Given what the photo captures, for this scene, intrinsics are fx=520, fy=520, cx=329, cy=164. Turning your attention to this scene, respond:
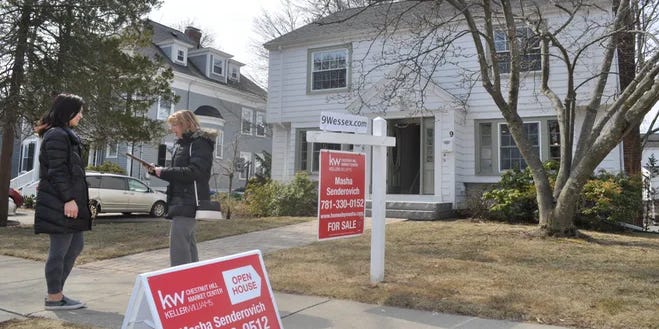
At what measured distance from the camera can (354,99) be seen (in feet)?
54.3

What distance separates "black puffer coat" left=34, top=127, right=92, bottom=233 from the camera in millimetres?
4484

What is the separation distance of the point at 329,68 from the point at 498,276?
41.1ft

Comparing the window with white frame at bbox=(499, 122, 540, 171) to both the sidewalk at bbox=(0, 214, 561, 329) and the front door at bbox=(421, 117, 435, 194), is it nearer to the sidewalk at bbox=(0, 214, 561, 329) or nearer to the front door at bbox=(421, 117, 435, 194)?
the front door at bbox=(421, 117, 435, 194)

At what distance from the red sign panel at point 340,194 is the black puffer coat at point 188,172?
45.4 inches

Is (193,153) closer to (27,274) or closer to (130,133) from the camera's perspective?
(27,274)

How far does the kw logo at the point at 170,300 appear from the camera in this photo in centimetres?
259

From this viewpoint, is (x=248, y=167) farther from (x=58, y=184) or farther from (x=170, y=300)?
(x=170, y=300)

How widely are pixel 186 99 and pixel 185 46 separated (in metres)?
3.66

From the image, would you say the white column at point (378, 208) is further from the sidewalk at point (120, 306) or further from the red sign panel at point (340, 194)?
the sidewalk at point (120, 306)

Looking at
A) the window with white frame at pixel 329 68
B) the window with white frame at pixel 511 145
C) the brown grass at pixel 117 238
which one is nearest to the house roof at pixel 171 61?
the window with white frame at pixel 329 68

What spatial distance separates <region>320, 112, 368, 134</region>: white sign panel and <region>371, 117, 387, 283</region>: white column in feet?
0.94

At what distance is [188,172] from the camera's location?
4.59m

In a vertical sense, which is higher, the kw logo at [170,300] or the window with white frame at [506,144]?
the window with white frame at [506,144]

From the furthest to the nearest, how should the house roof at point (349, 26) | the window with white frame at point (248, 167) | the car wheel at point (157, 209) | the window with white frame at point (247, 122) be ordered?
the window with white frame at point (247, 122) → the window with white frame at point (248, 167) → the car wheel at point (157, 209) → the house roof at point (349, 26)
